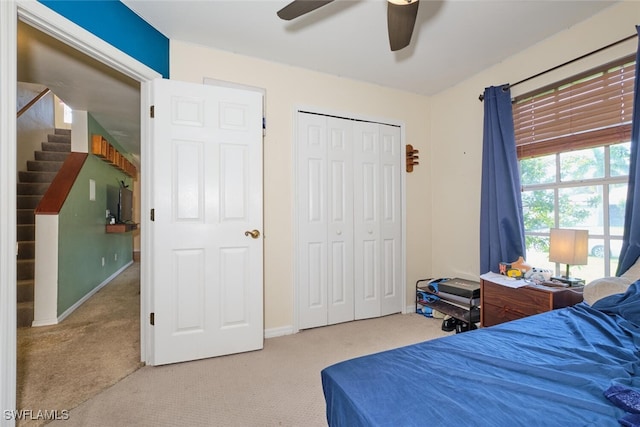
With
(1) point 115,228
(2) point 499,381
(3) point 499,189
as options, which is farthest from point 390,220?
(1) point 115,228

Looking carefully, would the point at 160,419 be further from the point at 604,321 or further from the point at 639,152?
the point at 639,152

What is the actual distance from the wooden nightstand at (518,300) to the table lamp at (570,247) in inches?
7.9

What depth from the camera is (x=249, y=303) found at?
2344 millimetres

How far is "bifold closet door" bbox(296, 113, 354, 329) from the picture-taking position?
9.17 ft

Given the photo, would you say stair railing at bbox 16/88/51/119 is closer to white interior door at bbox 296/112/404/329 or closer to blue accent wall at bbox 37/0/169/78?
blue accent wall at bbox 37/0/169/78

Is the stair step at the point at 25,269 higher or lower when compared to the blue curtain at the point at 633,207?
lower

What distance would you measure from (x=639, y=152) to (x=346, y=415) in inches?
88.3

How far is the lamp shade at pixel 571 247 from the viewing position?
1933 millimetres

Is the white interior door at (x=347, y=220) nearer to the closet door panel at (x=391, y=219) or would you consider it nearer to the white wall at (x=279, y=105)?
the closet door panel at (x=391, y=219)

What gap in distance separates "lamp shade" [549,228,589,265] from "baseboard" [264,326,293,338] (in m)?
2.20

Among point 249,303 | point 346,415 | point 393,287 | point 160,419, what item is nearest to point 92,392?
point 160,419

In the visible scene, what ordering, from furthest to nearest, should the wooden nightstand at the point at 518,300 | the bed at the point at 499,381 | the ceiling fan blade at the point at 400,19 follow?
the wooden nightstand at the point at 518,300, the ceiling fan blade at the point at 400,19, the bed at the point at 499,381

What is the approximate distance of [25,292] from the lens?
3.06 m

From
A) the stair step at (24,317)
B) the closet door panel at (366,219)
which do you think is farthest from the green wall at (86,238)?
the closet door panel at (366,219)
